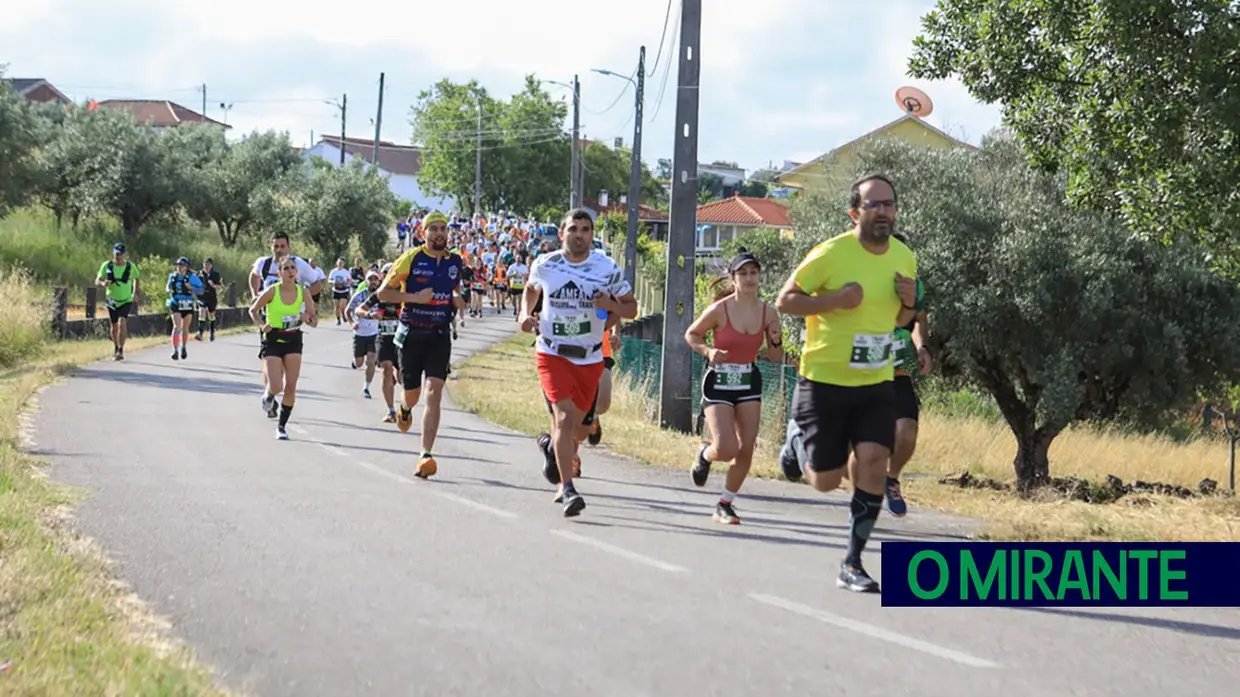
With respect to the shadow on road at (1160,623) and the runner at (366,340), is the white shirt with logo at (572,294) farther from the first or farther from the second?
the runner at (366,340)

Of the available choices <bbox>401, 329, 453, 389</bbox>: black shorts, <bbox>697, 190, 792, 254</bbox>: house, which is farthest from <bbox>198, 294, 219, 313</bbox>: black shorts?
<bbox>697, 190, 792, 254</bbox>: house

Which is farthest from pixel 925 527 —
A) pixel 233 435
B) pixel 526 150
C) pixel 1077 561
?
pixel 526 150

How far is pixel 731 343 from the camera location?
10.2 m

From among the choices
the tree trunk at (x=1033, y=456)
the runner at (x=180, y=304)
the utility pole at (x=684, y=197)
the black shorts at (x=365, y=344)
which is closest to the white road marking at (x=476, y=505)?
the utility pole at (x=684, y=197)

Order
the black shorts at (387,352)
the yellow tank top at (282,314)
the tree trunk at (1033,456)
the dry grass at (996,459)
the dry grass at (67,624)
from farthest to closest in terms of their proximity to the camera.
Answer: the tree trunk at (1033,456), the black shorts at (387,352), the yellow tank top at (282,314), the dry grass at (996,459), the dry grass at (67,624)

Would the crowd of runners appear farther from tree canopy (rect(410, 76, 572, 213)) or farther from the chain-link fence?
tree canopy (rect(410, 76, 572, 213))

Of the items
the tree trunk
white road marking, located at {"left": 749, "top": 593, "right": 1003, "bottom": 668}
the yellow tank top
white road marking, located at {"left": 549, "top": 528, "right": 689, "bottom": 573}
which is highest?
the yellow tank top

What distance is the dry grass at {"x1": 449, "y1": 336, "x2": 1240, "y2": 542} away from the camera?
9891 millimetres

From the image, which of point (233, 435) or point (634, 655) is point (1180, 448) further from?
point (634, 655)

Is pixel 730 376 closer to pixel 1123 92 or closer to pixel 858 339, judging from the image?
pixel 858 339

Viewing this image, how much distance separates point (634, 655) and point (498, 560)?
232cm

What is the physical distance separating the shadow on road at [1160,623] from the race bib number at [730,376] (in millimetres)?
3321

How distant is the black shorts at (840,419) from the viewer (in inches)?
294

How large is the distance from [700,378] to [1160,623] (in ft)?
46.4
